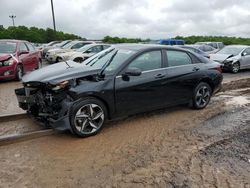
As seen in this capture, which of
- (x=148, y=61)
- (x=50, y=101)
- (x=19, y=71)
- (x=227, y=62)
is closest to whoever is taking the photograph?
(x=50, y=101)

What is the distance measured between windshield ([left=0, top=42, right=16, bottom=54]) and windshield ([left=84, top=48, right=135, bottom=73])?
591 centimetres

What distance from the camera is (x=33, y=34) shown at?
190 ft

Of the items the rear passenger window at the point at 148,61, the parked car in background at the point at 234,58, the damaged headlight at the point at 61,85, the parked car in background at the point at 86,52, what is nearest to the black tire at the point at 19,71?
the parked car in background at the point at 86,52

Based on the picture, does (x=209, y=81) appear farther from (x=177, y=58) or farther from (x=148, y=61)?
(x=148, y=61)

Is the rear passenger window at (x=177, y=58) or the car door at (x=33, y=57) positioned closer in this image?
the rear passenger window at (x=177, y=58)

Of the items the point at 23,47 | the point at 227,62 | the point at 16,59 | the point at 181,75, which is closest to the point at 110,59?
the point at 181,75

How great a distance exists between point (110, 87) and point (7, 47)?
7508 mm


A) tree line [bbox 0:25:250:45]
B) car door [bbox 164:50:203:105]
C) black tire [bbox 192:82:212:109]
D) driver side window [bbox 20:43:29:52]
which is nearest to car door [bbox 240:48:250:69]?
black tire [bbox 192:82:212:109]

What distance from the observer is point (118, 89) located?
5730 mm

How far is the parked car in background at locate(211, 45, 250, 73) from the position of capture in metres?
15.5

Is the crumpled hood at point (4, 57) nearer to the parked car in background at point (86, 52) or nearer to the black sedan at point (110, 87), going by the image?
the parked car in background at point (86, 52)

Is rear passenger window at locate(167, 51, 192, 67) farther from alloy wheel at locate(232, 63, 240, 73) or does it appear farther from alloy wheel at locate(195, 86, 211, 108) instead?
alloy wheel at locate(232, 63, 240, 73)

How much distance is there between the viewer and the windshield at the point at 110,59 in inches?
234

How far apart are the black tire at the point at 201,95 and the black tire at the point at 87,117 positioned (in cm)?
261
